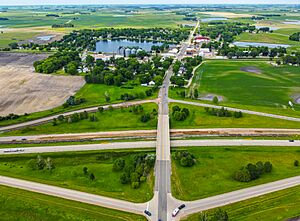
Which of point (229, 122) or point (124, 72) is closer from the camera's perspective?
point (229, 122)

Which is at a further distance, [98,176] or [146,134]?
[146,134]

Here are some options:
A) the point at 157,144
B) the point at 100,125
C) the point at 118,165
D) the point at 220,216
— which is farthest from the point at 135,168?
the point at 100,125

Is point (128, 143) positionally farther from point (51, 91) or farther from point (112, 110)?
point (51, 91)

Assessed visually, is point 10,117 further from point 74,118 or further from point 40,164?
point 40,164

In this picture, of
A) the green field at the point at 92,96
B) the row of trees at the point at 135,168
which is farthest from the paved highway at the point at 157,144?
the green field at the point at 92,96

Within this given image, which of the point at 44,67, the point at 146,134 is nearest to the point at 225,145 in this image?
the point at 146,134

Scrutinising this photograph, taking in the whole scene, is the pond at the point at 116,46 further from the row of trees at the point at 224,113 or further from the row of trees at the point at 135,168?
the row of trees at the point at 135,168

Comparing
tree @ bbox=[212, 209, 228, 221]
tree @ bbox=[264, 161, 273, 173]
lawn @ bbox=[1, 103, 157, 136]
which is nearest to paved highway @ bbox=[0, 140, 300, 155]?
lawn @ bbox=[1, 103, 157, 136]
